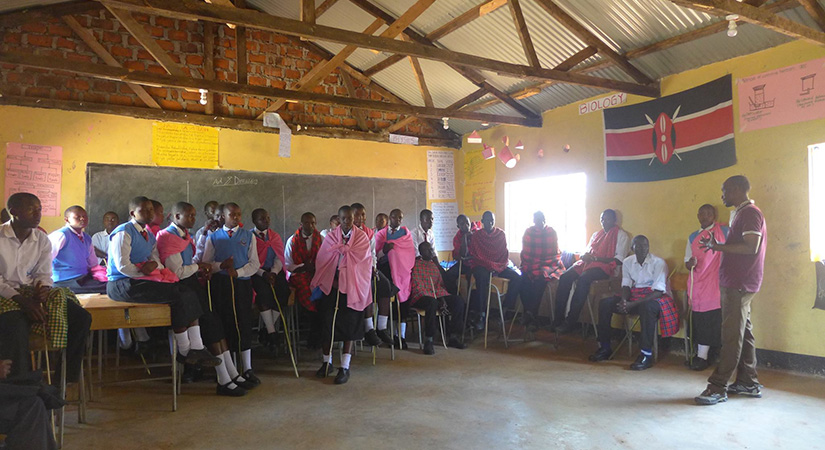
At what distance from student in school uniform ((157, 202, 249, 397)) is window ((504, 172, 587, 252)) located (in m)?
4.38

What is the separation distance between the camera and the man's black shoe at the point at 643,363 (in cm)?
493

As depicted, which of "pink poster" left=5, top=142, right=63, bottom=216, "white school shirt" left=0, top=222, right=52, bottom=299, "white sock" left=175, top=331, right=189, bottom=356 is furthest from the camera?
"pink poster" left=5, top=142, right=63, bottom=216

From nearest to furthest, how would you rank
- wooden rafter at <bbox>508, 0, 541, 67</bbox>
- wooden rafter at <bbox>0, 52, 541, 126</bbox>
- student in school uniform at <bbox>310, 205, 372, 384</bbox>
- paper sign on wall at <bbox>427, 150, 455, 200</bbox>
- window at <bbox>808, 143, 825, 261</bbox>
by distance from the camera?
window at <bbox>808, 143, 825, 261</bbox> → student in school uniform at <bbox>310, 205, 372, 384</bbox> → wooden rafter at <bbox>0, 52, 541, 126</bbox> → wooden rafter at <bbox>508, 0, 541, 67</bbox> → paper sign on wall at <bbox>427, 150, 455, 200</bbox>

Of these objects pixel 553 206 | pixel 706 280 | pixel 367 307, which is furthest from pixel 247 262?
pixel 553 206

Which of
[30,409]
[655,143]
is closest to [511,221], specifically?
[655,143]

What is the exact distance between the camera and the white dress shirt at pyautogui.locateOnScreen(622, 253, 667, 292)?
208 inches

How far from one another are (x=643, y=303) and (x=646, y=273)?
0.37m

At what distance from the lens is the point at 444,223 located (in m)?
8.69

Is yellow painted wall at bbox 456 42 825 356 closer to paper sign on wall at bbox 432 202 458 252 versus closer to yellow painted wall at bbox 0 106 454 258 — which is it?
paper sign on wall at bbox 432 202 458 252

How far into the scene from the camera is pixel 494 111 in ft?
25.3

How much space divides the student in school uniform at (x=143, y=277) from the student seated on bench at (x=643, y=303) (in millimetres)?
3616

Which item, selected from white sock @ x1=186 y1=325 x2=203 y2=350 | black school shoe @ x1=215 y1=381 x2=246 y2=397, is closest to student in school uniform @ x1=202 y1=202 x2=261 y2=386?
black school shoe @ x1=215 y1=381 x2=246 y2=397

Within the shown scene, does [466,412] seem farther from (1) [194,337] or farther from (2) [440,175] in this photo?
(2) [440,175]

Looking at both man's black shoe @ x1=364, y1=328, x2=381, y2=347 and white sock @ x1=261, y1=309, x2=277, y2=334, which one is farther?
white sock @ x1=261, y1=309, x2=277, y2=334
